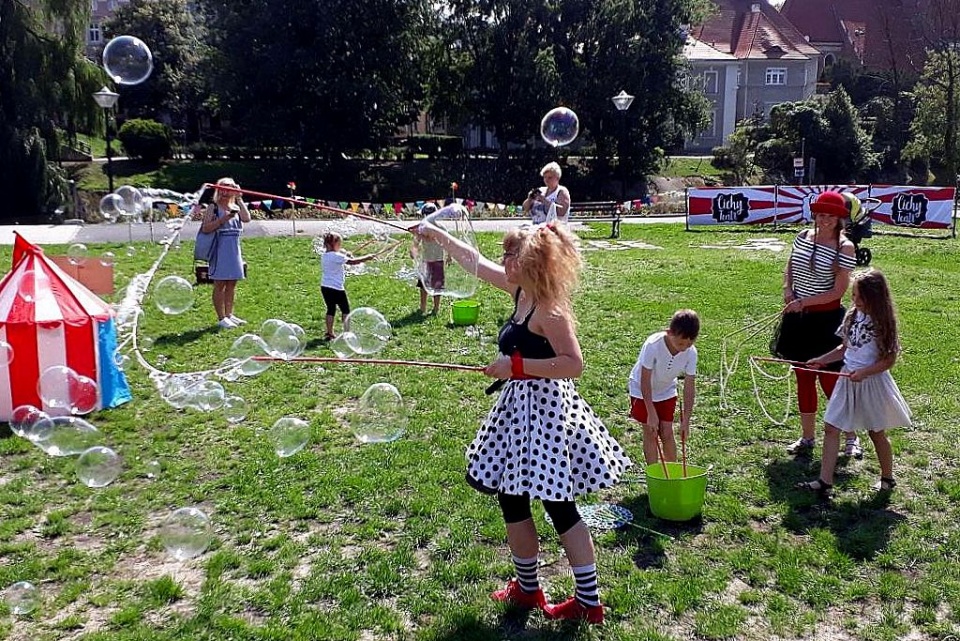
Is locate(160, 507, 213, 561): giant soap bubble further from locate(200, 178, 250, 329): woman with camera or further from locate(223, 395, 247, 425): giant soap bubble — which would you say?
locate(200, 178, 250, 329): woman with camera

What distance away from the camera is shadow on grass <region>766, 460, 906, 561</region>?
4.28 m

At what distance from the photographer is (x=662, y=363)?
459cm

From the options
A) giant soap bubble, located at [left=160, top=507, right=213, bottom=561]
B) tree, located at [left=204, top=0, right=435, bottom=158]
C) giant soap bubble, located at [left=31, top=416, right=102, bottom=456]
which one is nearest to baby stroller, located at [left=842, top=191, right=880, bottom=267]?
giant soap bubble, located at [left=160, top=507, right=213, bottom=561]

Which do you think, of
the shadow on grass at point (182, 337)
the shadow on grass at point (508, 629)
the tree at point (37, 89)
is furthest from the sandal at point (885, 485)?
the tree at point (37, 89)

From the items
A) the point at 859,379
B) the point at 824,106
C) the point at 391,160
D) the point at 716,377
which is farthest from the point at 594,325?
the point at 824,106

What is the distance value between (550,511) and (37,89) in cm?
2666

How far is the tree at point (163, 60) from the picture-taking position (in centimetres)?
4466

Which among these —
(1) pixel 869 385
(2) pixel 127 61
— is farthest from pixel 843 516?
(2) pixel 127 61

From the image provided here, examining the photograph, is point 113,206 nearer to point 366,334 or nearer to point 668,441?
point 366,334

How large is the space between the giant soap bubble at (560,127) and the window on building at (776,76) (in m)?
51.4

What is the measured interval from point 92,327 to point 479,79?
3195 cm

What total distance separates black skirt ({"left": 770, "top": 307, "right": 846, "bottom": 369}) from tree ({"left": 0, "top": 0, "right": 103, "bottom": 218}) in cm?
2518

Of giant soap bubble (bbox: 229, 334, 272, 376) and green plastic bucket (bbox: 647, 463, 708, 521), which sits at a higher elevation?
giant soap bubble (bbox: 229, 334, 272, 376)

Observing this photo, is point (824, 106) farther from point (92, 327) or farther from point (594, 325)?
point (92, 327)
